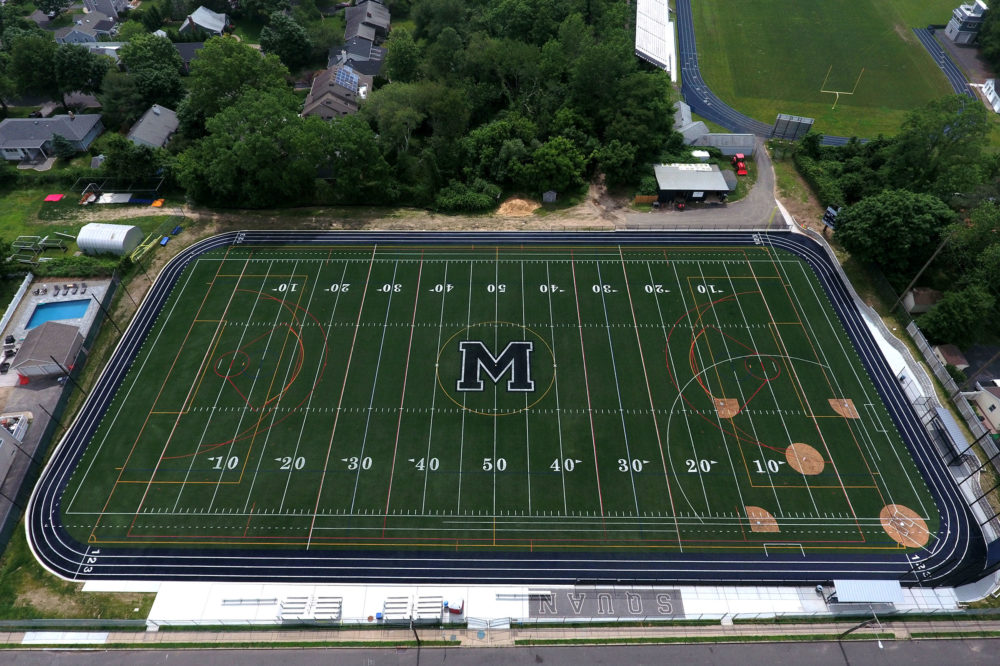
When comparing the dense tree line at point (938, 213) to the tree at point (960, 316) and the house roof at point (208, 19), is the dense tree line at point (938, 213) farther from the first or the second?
the house roof at point (208, 19)

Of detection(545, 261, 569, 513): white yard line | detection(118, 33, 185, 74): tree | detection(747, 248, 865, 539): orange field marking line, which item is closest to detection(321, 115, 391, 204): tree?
detection(545, 261, 569, 513): white yard line

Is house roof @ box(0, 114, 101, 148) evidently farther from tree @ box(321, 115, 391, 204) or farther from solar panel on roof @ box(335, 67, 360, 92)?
tree @ box(321, 115, 391, 204)

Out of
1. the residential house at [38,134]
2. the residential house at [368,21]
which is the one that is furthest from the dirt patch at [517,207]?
the residential house at [38,134]

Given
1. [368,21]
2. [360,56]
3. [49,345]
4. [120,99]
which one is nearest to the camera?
[49,345]

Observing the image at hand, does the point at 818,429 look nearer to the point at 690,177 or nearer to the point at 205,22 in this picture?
the point at 690,177

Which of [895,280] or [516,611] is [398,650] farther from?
[895,280]

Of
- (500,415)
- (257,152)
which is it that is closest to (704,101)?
(257,152)
